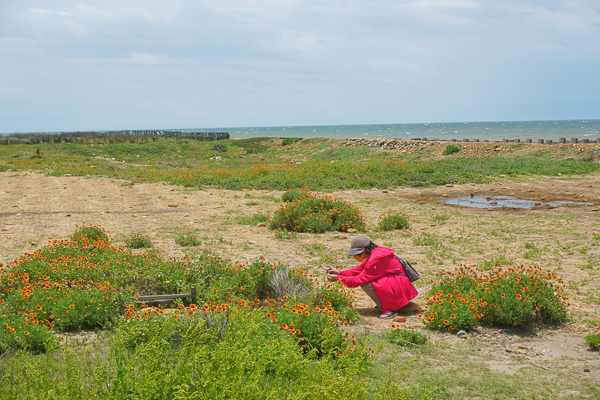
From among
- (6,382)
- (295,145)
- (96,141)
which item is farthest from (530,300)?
(96,141)

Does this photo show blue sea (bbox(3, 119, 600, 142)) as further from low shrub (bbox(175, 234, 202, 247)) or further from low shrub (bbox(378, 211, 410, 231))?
low shrub (bbox(175, 234, 202, 247))

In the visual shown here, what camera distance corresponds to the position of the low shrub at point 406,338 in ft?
15.7

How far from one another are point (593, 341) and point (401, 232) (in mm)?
6094

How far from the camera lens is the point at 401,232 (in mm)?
10711

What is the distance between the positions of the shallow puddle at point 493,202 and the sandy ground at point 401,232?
564 millimetres

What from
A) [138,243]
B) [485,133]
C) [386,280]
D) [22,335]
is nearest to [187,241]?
[138,243]

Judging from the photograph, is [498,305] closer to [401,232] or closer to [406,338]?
[406,338]

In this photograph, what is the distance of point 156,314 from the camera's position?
4.95 meters

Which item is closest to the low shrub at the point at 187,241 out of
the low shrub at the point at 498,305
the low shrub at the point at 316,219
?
the low shrub at the point at 316,219

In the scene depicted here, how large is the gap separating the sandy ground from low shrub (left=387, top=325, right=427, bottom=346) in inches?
13.2

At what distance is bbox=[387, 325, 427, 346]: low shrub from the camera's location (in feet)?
15.7

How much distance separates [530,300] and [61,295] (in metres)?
5.53

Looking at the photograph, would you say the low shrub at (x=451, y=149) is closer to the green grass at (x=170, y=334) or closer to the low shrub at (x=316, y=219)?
the low shrub at (x=316, y=219)

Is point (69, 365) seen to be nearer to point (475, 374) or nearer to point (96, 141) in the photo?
point (475, 374)
